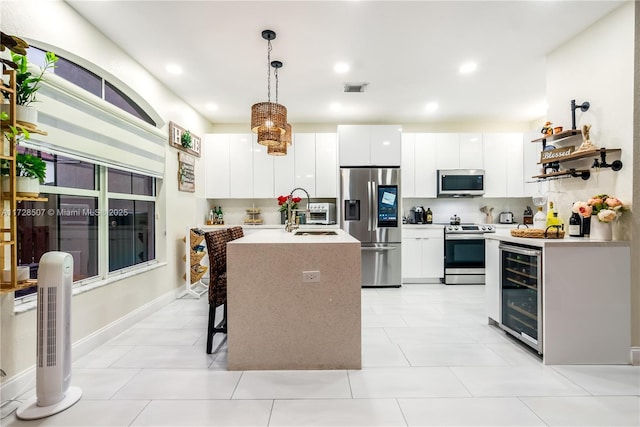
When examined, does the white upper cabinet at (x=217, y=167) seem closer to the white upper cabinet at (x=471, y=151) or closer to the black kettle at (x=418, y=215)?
→ the black kettle at (x=418, y=215)

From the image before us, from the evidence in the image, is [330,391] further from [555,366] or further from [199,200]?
[199,200]

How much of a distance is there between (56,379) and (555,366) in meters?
3.29

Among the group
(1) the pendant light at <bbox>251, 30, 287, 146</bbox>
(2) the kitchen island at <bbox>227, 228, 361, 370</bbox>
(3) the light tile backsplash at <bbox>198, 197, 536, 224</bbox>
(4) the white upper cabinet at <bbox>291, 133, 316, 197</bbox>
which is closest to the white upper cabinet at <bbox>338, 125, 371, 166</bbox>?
(4) the white upper cabinet at <bbox>291, 133, 316, 197</bbox>

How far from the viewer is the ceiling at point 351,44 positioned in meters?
2.44

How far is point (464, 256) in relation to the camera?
5016 mm

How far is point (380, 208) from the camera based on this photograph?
16.2 ft

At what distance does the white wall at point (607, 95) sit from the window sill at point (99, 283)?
4.16 m

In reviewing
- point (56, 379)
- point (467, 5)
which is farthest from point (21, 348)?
point (467, 5)

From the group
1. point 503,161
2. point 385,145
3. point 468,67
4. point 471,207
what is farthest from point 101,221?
point 503,161

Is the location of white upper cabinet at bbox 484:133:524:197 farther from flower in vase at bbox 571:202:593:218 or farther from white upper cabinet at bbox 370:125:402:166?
flower in vase at bbox 571:202:593:218

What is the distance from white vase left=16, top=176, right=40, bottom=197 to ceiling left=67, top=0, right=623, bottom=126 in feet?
4.87

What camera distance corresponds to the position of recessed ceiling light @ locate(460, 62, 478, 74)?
11.1ft

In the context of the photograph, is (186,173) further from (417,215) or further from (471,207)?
(471,207)

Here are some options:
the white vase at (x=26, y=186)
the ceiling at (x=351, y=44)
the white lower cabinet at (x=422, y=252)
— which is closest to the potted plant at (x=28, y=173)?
the white vase at (x=26, y=186)
